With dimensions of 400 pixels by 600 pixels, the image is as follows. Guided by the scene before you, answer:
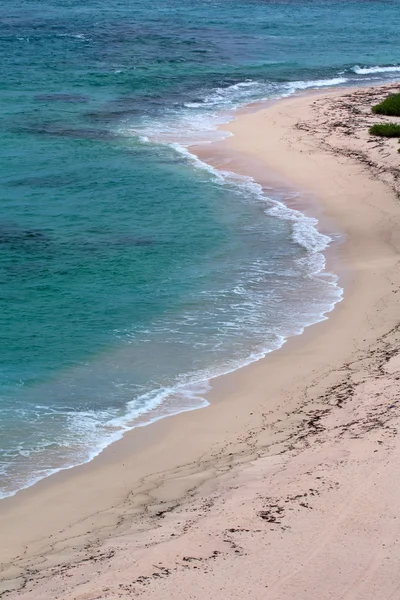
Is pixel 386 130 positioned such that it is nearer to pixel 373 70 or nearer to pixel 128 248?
pixel 128 248

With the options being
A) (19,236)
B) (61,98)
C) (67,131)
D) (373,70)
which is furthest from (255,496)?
(373,70)

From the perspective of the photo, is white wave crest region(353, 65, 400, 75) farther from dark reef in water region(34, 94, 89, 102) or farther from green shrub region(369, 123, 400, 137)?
green shrub region(369, 123, 400, 137)

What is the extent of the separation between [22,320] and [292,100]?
24.6 metres

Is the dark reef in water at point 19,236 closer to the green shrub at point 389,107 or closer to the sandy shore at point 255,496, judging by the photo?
the sandy shore at point 255,496

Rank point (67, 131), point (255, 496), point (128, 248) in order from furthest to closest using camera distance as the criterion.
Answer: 1. point (67, 131)
2. point (128, 248)
3. point (255, 496)

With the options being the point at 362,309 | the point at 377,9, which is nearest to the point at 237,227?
the point at 362,309

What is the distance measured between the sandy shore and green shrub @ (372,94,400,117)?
52.2 ft

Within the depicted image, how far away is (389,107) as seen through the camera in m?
33.8

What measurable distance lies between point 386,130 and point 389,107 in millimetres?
3917

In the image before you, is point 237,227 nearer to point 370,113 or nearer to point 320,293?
point 320,293

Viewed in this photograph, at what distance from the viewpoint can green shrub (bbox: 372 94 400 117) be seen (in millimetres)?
33656

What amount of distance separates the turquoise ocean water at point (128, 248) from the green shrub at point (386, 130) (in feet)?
18.5

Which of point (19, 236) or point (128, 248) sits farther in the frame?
point (19, 236)

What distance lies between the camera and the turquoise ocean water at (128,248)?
1508 centimetres
